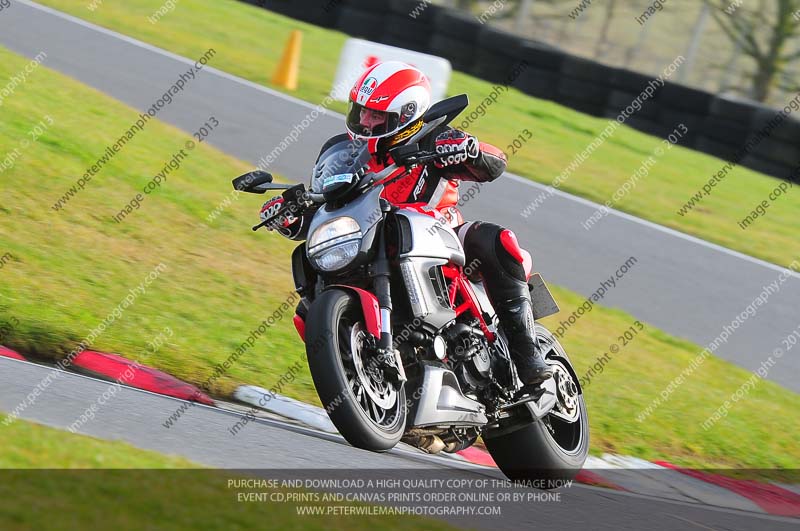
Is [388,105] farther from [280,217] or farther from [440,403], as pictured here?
[440,403]

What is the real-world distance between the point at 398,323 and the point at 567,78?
12.5m

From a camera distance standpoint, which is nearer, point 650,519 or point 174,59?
point 650,519

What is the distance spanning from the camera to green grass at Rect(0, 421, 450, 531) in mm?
3494

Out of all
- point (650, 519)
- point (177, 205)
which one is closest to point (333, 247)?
point (650, 519)

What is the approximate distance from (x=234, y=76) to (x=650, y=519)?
37.7 feet

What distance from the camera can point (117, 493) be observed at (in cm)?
375

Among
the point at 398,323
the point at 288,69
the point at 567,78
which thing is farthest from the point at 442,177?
the point at 567,78

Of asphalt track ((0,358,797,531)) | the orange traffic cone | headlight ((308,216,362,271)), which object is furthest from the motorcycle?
the orange traffic cone

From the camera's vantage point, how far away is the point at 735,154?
15.8m

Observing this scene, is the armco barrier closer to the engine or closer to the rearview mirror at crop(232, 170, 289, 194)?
the engine

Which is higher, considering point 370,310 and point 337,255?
point 337,255

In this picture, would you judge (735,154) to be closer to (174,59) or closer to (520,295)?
(174,59)

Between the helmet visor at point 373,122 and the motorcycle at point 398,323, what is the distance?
0.14 metres

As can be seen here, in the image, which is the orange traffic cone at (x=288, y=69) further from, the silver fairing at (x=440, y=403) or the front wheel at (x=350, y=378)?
the front wheel at (x=350, y=378)
